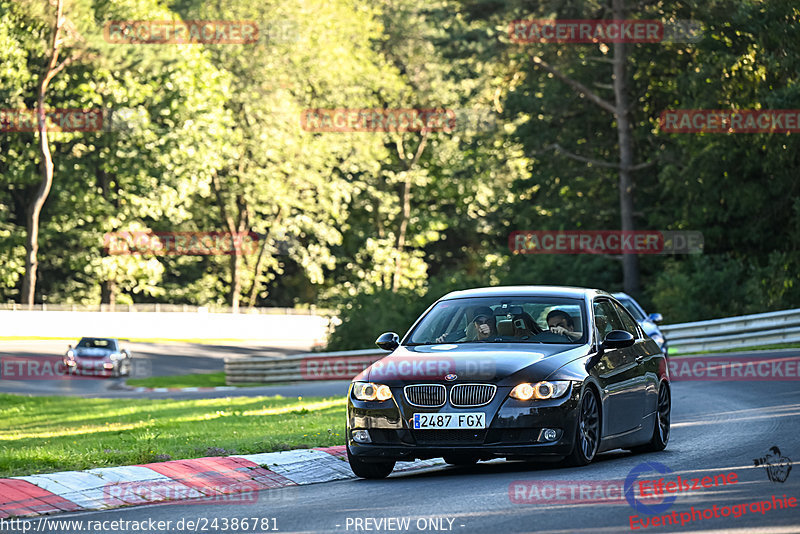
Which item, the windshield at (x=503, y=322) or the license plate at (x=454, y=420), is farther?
the windshield at (x=503, y=322)

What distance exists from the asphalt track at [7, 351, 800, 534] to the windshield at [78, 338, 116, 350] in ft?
106

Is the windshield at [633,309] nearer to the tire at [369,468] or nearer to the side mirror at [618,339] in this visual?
the side mirror at [618,339]

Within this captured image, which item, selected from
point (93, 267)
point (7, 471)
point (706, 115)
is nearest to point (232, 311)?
point (93, 267)

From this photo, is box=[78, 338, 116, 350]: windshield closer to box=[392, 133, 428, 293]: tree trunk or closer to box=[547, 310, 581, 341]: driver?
box=[547, 310, 581, 341]: driver

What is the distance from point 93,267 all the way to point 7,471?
51.0 metres

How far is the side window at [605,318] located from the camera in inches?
458

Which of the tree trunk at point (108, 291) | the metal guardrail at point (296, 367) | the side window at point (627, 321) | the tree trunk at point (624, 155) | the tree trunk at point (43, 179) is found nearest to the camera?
the side window at point (627, 321)

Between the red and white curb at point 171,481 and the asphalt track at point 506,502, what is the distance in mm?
287

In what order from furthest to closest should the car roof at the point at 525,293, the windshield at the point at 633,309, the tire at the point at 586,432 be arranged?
the windshield at the point at 633,309 → the car roof at the point at 525,293 → the tire at the point at 586,432

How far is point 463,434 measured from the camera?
995 centimetres

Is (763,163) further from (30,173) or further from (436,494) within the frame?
(30,173)

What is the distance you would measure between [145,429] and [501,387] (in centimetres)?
814

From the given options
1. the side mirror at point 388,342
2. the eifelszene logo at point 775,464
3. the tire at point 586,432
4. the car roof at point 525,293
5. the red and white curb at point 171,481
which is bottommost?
the red and white curb at point 171,481

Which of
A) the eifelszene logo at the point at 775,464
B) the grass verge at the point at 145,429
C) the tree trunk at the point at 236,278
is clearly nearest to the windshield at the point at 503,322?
the eifelszene logo at the point at 775,464
